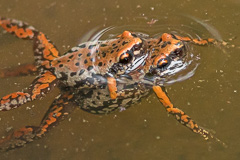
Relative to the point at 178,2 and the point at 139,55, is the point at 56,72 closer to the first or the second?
the point at 139,55

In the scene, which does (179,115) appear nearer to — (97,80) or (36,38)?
(97,80)

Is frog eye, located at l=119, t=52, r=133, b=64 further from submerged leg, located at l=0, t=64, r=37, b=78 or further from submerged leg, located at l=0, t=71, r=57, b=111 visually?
submerged leg, located at l=0, t=64, r=37, b=78

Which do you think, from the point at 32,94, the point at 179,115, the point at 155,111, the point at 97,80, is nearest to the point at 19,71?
the point at 32,94

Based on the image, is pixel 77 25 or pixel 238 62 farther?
pixel 77 25

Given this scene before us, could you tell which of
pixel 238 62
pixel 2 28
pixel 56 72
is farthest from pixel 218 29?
pixel 2 28

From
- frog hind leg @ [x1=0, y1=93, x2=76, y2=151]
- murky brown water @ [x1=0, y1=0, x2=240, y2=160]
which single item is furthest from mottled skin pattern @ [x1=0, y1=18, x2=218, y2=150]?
murky brown water @ [x1=0, y1=0, x2=240, y2=160]

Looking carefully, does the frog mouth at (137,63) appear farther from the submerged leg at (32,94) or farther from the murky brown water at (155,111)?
the submerged leg at (32,94)
